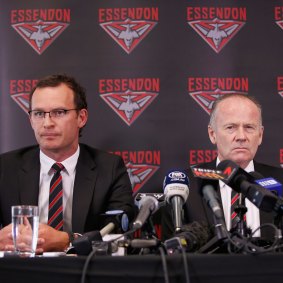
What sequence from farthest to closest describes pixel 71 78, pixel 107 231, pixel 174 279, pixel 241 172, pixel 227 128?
pixel 71 78
pixel 227 128
pixel 107 231
pixel 241 172
pixel 174 279

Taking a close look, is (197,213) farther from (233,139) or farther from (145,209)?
(145,209)

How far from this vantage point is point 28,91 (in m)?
3.55

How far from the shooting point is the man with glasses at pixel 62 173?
10.1ft

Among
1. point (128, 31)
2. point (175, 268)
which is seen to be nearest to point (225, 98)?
point (128, 31)

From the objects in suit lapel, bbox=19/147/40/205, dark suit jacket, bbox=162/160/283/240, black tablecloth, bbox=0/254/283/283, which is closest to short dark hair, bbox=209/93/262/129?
dark suit jacket, bbox=162/160/283/240

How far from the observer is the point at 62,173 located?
10.4 feet

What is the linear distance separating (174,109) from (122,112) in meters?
0.32

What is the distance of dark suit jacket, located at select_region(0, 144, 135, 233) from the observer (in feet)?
10.1

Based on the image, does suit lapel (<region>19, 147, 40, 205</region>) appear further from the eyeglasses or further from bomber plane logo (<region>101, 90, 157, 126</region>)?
bomber plane logo (<region>101, 90, 157, 126</region>)

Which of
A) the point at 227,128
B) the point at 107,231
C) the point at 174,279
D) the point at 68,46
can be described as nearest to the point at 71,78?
the point at 68,46

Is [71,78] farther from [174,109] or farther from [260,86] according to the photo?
[260,86]

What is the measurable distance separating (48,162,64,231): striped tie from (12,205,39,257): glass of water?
38.0 inches

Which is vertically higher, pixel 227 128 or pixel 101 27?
pixel 101 27

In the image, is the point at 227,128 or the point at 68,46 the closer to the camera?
the point at 227,128
